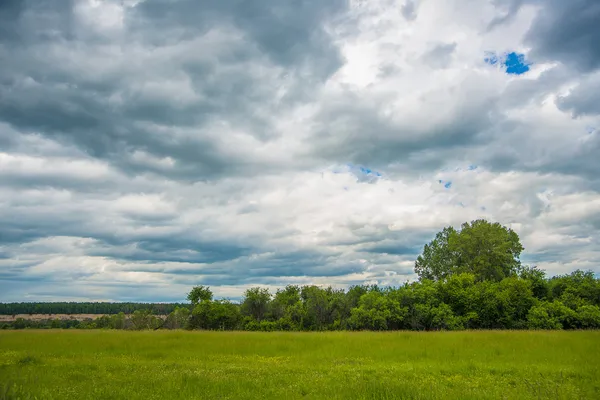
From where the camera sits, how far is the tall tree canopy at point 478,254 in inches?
2276

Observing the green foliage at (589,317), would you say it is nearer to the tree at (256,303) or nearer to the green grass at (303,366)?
the green grass at (303,366)

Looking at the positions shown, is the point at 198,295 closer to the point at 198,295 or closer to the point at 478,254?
the point at 198,295

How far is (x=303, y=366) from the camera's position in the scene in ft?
57.5

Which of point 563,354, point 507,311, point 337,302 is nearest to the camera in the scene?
point 563,354

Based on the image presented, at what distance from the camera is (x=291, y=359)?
20.7 meters

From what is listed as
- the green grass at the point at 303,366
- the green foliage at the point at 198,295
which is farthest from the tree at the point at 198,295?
the green grass at the point at 303,366

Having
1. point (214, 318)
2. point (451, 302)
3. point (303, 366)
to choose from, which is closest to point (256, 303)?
point (214, 318)

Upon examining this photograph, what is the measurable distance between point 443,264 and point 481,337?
38.7 metres

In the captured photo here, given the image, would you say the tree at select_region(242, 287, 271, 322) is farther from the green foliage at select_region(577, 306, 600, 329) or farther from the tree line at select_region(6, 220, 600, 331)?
the green foliage at select_region(577, 306, 600, 329)

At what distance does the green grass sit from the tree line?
1463 centimetres

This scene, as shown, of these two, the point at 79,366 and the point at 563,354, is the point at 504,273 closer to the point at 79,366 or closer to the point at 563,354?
the point at 563,354

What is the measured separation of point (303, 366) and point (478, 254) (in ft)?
163

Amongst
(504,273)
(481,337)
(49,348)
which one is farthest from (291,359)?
(504,273)

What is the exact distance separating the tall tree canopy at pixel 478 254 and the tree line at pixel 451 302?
143mm
